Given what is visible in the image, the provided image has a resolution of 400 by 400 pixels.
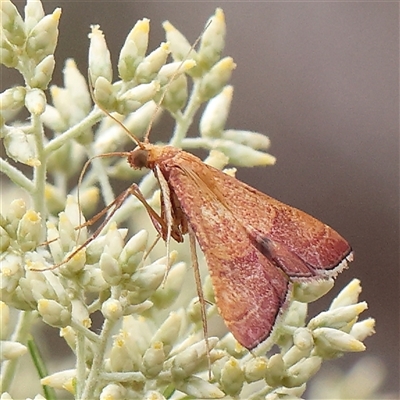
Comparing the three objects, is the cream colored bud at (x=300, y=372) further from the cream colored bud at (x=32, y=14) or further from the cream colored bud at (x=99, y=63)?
the cream colored bud at (x=32, y=14)

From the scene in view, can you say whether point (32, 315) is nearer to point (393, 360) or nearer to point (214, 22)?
point (214, 22)

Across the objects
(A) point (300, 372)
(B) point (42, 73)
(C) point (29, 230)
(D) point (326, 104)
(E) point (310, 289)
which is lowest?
(A) point (300, 372)

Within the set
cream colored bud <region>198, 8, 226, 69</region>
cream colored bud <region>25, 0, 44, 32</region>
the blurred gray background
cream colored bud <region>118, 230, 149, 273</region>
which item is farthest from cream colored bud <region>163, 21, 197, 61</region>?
the blurred gray background

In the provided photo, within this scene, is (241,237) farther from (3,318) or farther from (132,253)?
(3,318)

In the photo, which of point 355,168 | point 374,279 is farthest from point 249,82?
point 374,279

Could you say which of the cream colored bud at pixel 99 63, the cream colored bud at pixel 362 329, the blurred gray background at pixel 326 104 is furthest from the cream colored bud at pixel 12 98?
the blurred gray background at pixel 326 104

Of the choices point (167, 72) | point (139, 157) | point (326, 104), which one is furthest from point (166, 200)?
point (326, 104)
